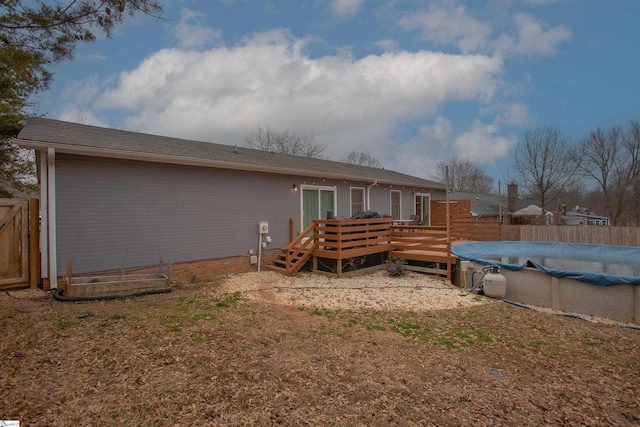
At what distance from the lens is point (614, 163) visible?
26234mm

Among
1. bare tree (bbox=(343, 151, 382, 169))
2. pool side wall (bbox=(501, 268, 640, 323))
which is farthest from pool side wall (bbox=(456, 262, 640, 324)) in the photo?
bare tree (bbox=(343, 151, 382, 169))

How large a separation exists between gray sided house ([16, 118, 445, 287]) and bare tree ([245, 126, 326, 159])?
62.0 ft

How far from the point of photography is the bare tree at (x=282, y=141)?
28703mm

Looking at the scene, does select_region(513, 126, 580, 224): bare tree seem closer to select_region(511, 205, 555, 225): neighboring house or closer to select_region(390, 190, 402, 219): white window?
select_region(511, 205, 555, 225): neighboring house

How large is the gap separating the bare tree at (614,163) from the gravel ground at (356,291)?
26046 millimetres

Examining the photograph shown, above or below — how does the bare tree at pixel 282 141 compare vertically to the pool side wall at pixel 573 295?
above

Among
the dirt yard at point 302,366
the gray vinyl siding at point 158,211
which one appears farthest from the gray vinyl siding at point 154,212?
the dirt yard at point 302,366

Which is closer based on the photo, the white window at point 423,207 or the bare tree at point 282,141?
the white window at point 423,207

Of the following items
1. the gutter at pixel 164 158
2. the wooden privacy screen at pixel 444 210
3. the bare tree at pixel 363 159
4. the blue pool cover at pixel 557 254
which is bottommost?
the blue pool cover at pixel 557 254

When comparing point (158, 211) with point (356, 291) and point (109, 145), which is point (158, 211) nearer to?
point (109, 145)

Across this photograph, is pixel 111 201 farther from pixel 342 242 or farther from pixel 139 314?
pixel 342 242

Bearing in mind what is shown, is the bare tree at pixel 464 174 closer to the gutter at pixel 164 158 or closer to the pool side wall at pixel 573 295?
the gutter at pixel 164 158

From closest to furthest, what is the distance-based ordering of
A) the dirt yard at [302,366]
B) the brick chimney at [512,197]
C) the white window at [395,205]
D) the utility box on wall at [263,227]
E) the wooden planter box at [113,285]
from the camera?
the dirt yard at [302,366] < the wooden planter box at [113,285] < the utility box on wall at [263,227] < the white window at [395,205] < the brick chimney at [512,197]

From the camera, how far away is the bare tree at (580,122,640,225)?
25609 mm
